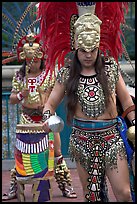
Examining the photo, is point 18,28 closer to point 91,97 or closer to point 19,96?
point 19,96

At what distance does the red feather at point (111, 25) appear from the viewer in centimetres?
597

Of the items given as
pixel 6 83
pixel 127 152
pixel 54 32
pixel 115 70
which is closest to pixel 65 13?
pixel 54 32

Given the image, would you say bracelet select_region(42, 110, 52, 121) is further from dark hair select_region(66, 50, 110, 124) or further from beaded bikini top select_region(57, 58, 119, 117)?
beaded bikini top select_region(57, 58, 119, 117)

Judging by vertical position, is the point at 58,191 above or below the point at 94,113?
below

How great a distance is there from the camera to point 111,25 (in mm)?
6020

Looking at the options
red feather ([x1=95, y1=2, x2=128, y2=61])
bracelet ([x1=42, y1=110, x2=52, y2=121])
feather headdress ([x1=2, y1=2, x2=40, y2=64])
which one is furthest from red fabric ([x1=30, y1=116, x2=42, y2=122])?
bracelet ([x1=42, y1=110, x2=52, y2=121])

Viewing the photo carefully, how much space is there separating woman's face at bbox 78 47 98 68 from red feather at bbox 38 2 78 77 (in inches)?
18.5

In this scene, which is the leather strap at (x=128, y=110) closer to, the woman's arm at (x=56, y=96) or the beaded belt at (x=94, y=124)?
the beaded belt at (x=94, y=124)

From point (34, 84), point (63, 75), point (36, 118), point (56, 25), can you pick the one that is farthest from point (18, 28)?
point (63, 75)

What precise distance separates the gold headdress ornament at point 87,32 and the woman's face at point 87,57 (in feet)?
0.11

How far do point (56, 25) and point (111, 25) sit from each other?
1.54 feet

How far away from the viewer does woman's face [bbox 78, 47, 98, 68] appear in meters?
5.58

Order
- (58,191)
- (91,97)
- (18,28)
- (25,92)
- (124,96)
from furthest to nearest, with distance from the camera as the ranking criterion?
(58,191)
(18,28)
(25,92)
(124,96)
(91,97)

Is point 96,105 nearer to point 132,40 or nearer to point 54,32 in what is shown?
point 54,32
